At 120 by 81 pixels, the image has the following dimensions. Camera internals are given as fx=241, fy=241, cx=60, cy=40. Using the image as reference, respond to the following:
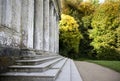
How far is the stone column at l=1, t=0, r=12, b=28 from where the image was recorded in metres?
7.58

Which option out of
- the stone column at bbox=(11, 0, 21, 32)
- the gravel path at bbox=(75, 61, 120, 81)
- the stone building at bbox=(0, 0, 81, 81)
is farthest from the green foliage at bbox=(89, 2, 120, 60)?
the stone column at bbox=(11, 0, 21, 32)

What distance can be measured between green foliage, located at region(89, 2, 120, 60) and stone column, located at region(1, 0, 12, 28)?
30.1 metres

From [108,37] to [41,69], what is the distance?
32325 mm

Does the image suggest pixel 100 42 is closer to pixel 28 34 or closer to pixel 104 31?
pixel 104 31

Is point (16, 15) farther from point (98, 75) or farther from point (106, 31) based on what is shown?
point (106, 31)

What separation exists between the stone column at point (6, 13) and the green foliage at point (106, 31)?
30.1 metres

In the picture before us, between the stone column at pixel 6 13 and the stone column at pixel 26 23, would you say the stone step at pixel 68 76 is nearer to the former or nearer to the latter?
the stone column at pixel 26 23

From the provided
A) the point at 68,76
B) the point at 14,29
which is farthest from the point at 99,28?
the point at 68,76

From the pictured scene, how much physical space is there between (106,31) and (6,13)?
32.0 meters

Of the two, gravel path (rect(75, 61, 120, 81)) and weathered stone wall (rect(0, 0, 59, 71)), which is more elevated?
weathered stone wall (rect(0, 0, 59, 71))

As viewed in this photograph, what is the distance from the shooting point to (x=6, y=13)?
7723 millimetres

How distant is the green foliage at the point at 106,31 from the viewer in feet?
123

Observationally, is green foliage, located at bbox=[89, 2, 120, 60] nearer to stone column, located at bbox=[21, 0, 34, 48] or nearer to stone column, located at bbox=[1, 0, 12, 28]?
stone column, located at bbox=[21, 0, 34, 48]

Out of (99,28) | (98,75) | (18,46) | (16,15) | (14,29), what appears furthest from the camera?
(99,28)
